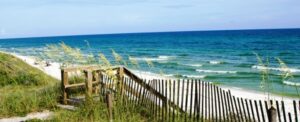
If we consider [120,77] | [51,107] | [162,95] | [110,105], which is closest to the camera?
[110,105]

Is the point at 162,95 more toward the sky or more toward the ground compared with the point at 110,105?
more toward the sky

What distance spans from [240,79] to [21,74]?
17.2 meters

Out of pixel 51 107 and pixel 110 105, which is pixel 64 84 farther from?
pixel 110 105

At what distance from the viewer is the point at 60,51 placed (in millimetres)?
12539

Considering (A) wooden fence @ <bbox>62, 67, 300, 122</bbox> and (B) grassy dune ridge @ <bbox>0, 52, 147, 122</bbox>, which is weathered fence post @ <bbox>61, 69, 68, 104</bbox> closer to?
(A) wooden fence @ <bbox>62, 67, 300, 122</bbox>

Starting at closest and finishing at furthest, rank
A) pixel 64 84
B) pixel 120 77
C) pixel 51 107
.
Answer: pixel 120 77 < pixel 64 84 < pixel 51 107

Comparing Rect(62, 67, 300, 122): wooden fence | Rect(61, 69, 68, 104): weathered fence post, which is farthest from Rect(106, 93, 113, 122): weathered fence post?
Rect(61, 69, 68, 104): weathered fence post

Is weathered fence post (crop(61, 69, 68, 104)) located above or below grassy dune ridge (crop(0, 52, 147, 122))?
above

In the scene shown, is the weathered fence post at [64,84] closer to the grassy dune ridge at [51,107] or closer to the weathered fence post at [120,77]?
the grassy dune ridge at [51,107]

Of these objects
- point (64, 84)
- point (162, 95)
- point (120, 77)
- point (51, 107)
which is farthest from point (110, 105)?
point (51, 107)

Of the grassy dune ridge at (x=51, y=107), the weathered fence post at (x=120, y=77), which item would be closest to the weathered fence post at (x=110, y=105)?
the grassy dune ridge at (x=51, y=107)

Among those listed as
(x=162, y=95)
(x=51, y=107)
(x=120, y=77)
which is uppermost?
(x=120, y=77)

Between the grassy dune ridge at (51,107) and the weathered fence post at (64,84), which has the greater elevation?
the weathered fence post at (64,84)

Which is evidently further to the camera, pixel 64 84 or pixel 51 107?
pixel 51 107
